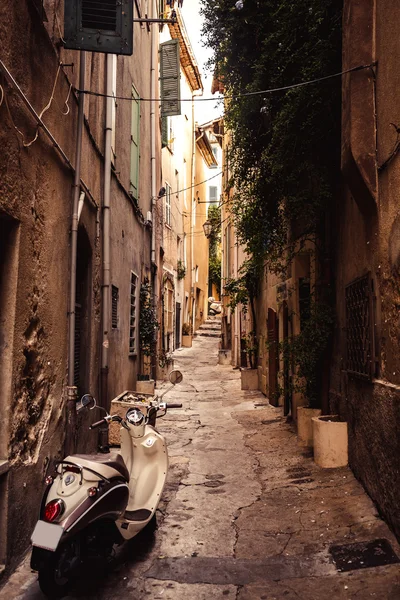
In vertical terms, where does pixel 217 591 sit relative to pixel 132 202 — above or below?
below

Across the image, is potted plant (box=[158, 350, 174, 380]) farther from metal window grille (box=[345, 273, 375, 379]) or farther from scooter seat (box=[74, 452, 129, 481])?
scooter seat (box=[74, 452, 129, 481])

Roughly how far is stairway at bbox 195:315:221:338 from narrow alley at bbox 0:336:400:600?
76.0 ft

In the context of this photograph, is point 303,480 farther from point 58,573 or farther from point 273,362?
point 273,362

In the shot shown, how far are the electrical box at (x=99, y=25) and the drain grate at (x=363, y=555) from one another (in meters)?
4.93

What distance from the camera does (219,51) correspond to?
8.82 m

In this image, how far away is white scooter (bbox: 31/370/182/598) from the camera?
141 inches

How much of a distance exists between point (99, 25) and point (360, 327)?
13.1ft

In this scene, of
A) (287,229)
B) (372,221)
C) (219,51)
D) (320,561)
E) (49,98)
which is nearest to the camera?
(320,561)

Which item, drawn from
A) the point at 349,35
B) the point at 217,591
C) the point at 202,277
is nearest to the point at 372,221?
the point at 349,35

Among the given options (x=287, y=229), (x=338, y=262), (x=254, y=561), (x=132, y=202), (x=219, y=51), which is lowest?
(x=254, y=561)

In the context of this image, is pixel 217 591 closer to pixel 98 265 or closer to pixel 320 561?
pixel 320 561

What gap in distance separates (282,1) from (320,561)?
262 inches

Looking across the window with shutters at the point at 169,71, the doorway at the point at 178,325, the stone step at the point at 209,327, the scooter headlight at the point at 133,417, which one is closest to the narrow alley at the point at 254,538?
the scooter headlight at the point at 133,417

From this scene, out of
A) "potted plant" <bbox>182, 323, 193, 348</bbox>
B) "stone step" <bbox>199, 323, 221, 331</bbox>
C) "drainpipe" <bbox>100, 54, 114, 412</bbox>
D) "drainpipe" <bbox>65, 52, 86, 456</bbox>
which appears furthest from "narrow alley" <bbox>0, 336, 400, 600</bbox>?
"stone step" <bbox>199, 323, 221, 331</bbox>
